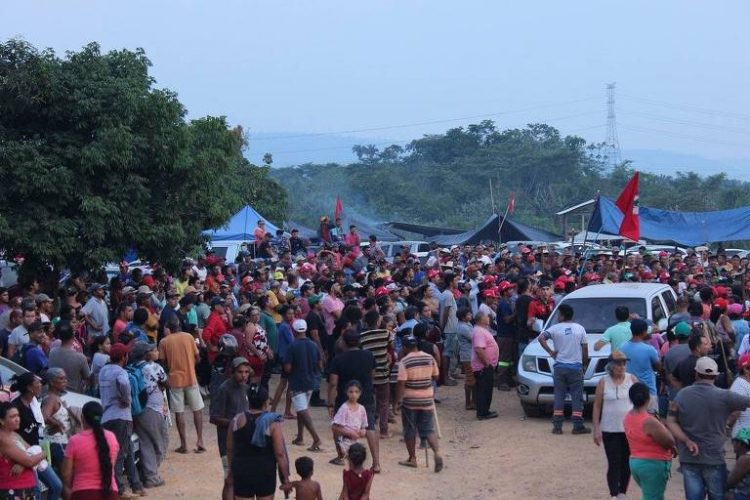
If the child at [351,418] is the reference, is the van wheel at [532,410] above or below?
below

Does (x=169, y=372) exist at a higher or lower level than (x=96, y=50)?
lower

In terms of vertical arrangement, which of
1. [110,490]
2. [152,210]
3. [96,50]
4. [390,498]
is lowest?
[390,498]

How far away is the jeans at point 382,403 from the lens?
14.2 meters

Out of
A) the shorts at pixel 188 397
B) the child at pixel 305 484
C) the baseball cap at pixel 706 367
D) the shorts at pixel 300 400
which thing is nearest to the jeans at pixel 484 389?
the shorts at pixel 300 400

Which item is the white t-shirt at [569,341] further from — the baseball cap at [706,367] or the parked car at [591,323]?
the baseball cap at [706,367]

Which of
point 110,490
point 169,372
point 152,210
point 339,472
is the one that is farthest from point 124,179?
point 110,490

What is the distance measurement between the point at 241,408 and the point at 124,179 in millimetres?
7777

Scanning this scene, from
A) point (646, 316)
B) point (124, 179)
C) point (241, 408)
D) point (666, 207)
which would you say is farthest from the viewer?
point (666, 207)

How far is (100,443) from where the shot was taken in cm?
892

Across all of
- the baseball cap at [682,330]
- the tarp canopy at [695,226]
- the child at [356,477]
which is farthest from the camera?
the tarp canopy at [695,226]

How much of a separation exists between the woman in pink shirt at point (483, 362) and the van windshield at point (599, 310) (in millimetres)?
975

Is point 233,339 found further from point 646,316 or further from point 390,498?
point 646,316

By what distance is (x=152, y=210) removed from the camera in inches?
728

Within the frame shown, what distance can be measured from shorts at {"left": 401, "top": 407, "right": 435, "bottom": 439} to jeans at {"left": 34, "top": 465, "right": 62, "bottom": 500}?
4512 millimetres
